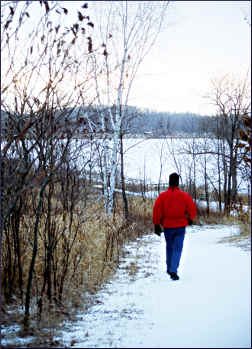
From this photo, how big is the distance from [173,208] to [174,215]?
11 centimetres

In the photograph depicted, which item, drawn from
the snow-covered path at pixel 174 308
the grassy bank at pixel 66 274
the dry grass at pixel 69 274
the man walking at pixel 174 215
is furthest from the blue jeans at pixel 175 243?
the grassy bank at pixel 66 274

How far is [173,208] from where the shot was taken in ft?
18.9

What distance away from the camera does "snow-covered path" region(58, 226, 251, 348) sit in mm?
3707

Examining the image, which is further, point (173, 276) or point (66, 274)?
point (173, 276)

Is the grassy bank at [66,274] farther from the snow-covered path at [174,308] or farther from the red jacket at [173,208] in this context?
the red jacket at [173,208]

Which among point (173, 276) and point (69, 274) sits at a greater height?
point (69, 274)

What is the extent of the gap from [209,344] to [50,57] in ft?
10.6

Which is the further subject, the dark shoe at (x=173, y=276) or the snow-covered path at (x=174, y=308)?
the dark shoe at (x=173, y=276)

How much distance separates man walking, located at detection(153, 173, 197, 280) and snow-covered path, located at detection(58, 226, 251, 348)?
1.42 feet

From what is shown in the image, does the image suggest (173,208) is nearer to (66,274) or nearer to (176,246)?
(176,246)

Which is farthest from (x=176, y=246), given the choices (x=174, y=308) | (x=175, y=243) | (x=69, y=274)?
(x=69, y=274)

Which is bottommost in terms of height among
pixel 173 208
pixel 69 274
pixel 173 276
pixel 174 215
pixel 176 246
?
pixel 173 276

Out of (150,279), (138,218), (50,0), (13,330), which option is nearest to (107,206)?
(138,218)

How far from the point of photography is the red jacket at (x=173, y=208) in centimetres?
576
